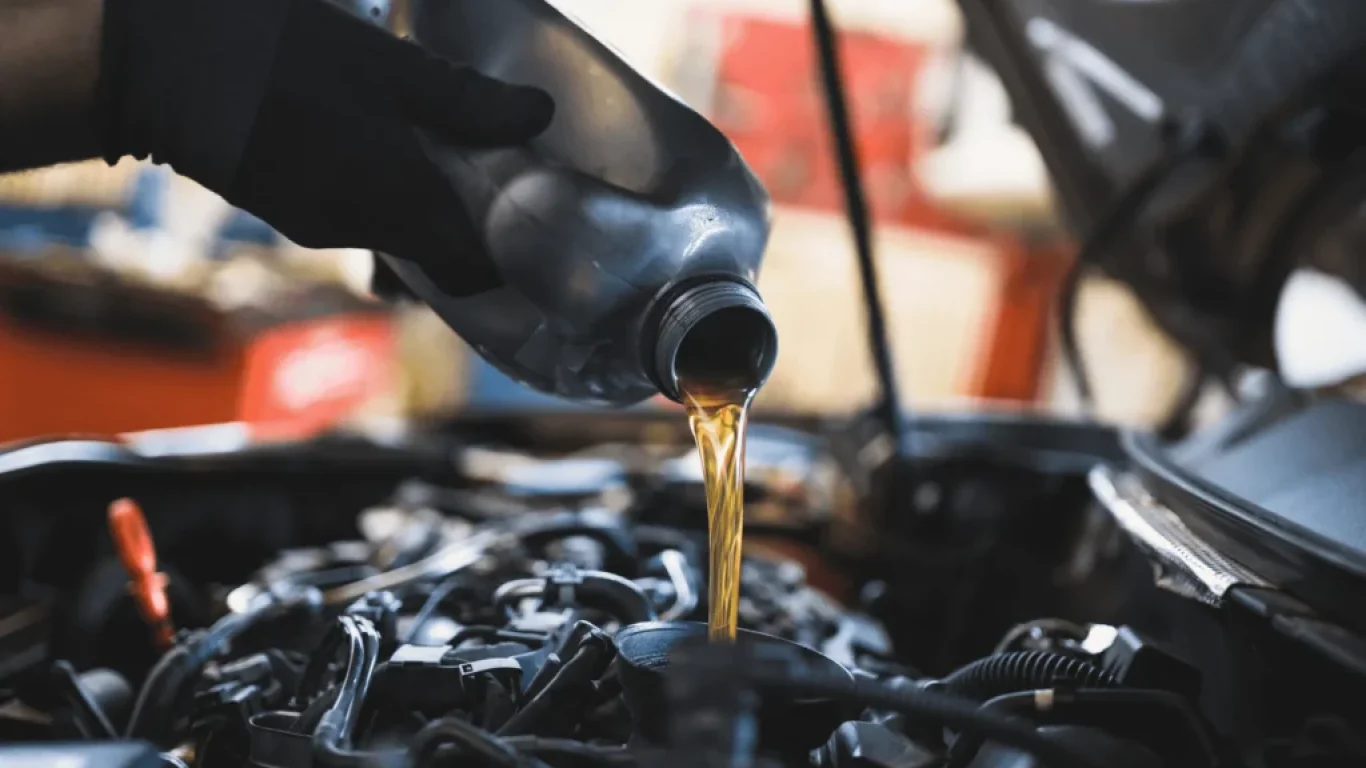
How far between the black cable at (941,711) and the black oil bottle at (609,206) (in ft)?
0.77

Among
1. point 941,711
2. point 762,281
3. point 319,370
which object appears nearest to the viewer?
point 941,711

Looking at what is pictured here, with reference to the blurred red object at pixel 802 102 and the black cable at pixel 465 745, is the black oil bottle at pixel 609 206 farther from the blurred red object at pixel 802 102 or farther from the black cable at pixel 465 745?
the blurred red object at pixel 802 102

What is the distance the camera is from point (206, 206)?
3.13 meters

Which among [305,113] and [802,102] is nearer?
[305,113]

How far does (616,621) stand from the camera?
730mm

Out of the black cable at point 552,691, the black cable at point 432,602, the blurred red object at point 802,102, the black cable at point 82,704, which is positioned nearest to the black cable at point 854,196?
the black cable at point 432,602

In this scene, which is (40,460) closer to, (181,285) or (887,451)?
(887,451)

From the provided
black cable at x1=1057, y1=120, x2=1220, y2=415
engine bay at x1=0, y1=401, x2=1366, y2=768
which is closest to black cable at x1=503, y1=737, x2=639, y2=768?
engine bay at x1=0, y1=401, x2=1366, y2=768

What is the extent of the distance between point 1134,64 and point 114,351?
7.63 feet

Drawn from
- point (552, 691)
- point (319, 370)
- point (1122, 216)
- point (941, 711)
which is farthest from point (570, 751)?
point (319, 370)

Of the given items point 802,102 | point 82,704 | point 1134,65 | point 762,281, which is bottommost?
point 82,704

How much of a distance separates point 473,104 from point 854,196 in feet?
1.95

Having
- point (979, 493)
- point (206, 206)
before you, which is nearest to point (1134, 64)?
point (979, 493)

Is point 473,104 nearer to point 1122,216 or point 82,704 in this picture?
point 82,704
